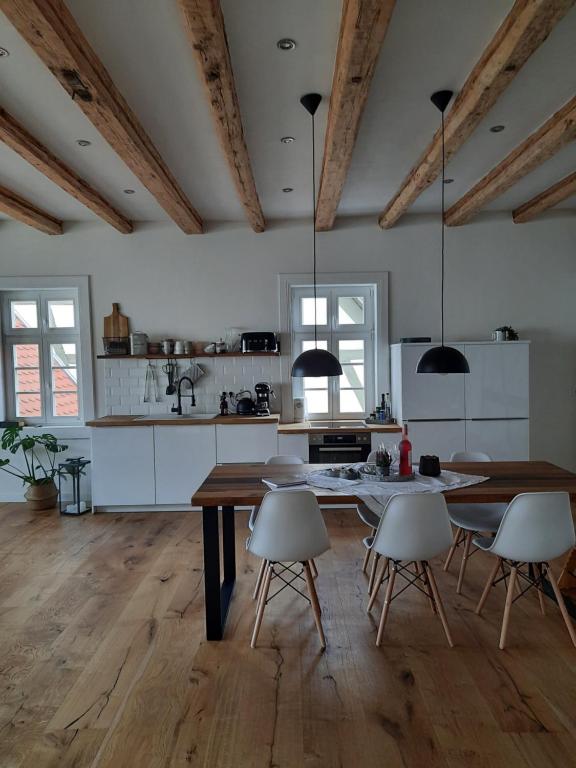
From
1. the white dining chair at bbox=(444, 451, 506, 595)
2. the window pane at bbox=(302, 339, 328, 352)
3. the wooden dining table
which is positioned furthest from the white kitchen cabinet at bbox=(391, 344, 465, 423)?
the wooden dining table

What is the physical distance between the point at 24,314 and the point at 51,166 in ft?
7.95

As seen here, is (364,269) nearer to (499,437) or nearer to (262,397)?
(262,397)

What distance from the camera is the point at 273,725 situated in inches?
76.7

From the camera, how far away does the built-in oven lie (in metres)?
4.66

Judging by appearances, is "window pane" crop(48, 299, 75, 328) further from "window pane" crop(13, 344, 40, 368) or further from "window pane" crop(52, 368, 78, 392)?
"window pane" crop(52, 368, 78, 392)

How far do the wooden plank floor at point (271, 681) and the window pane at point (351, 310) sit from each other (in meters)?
2.81

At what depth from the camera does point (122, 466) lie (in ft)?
15.4

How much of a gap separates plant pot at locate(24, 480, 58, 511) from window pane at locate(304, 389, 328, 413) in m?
2.83

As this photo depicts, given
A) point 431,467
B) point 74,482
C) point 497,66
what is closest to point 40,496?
point 74,482

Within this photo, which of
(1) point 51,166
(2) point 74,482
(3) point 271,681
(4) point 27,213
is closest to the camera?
(3) point 271,681

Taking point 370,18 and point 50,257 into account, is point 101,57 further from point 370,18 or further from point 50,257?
point 50,257

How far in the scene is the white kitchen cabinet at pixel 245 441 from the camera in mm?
4684

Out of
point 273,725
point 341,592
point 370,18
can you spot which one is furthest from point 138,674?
point 370,18

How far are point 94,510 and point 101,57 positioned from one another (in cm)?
389
